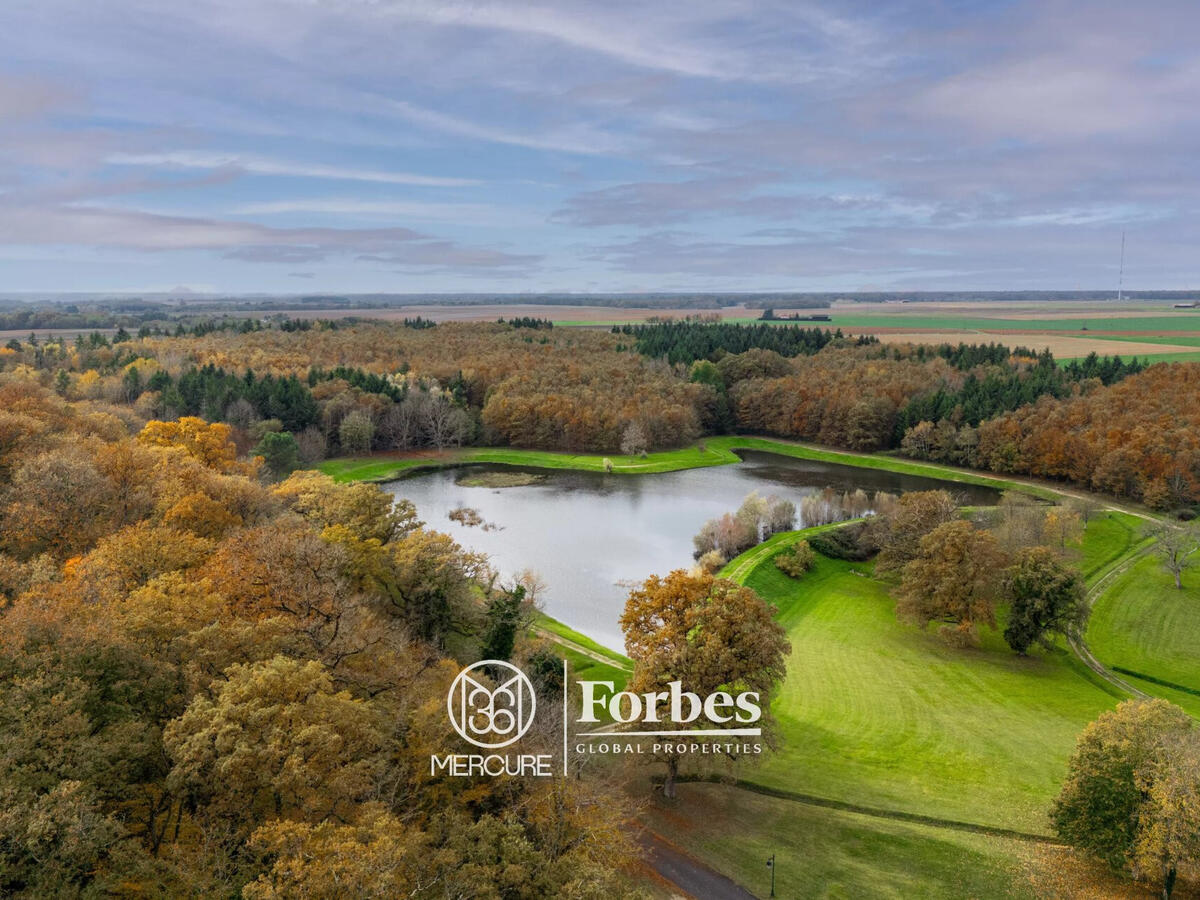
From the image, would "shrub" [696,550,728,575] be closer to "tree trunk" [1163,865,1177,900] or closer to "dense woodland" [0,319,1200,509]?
"tree trunk" [1163,865,1177,900]

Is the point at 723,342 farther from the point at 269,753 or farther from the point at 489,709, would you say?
the point at 269,753

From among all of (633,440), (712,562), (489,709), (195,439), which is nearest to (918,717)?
(712,562)

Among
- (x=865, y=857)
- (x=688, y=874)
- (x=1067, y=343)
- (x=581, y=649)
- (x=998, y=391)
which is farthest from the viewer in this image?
(x=1067, y=343)

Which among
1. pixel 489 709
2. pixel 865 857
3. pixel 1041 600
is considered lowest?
pixel 865 857

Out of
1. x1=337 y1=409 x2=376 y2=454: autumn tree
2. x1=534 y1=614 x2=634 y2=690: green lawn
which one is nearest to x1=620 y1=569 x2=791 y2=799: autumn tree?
x1=534 y1=614 x2=634 y2=690: green lawn

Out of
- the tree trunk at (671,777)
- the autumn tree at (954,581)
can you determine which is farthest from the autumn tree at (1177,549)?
the tree trunk at (671,777)

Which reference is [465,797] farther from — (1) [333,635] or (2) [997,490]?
(2) [997,490]

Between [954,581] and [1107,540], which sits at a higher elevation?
[954,581]

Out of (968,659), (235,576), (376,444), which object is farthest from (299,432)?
(968,659)
